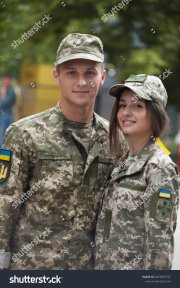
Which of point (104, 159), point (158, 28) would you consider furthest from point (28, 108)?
point (104, 159)

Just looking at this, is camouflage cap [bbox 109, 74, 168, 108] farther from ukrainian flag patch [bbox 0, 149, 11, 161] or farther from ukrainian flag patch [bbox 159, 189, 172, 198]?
ukrainian flag patch [bbox 0, 149, 11, 161]

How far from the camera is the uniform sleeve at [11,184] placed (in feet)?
11.3

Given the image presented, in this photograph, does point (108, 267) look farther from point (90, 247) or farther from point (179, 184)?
point (179, 184)

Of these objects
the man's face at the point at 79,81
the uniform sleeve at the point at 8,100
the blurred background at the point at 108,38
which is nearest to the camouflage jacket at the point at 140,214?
the man's face at the point at 79,81

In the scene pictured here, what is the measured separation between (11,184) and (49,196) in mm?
204

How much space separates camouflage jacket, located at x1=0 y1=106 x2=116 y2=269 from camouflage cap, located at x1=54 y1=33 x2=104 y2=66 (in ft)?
1.10

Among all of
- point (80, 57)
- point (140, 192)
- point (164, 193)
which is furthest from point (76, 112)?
point (164, 193)

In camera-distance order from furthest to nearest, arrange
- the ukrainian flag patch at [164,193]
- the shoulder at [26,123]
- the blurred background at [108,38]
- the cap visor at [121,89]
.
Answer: the blurred background at [108,38] → the shoulder at [26,123] → the cap visor at [121,89] → the ukrainian flag patch at [164,193]

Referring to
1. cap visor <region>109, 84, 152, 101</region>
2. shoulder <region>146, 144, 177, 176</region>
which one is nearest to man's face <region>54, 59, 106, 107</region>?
cap visor <region>109, 84, 152, 101</region>

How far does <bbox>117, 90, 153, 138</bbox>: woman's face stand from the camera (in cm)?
338

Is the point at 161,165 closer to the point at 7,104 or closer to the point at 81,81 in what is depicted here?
the point at 81,81

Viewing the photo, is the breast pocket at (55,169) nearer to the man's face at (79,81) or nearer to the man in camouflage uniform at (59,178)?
the man in camouflage uniform at (59,178)

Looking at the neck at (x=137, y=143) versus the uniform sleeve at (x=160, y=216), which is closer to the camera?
the uniform sleeve at (x=160, y=216)

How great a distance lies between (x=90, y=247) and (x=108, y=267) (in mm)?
235
